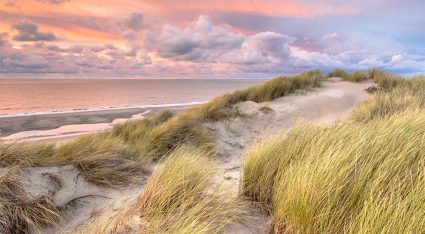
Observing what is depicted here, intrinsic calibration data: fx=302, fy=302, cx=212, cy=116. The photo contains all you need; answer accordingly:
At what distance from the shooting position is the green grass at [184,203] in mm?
2150

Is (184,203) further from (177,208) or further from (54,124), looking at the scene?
(54,124)

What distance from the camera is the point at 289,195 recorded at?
214 cm

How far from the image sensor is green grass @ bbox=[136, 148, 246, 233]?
2.15 m

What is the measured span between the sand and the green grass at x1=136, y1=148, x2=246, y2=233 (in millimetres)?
153

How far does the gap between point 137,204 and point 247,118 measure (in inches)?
206

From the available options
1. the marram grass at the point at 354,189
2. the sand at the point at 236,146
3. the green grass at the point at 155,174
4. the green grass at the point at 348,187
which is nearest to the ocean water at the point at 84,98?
Answer: the sand at the point at 236,146

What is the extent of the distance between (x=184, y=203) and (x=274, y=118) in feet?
19.0

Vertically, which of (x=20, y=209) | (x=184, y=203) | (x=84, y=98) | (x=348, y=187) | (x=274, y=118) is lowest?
(x=84, y=98)

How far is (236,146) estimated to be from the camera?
255 inches

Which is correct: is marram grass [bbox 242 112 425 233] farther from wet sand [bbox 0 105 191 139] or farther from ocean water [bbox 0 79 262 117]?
ocean water [bbox 0 79 262 117]

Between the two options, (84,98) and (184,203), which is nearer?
(184,203)

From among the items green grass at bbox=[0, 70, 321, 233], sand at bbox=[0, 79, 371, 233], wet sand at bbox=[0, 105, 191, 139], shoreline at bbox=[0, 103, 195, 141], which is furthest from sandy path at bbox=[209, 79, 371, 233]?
wet sand at bbox=[0, 105, 191, 139]

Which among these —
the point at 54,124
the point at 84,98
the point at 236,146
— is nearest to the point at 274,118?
the point at 236,146

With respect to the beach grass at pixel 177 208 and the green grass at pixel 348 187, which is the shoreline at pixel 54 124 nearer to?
the beach grass at pixel 177 208
